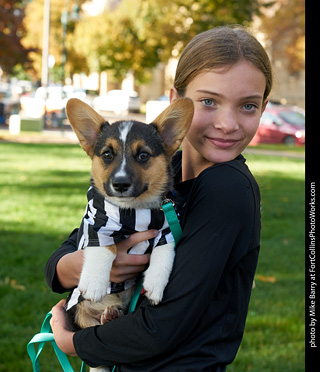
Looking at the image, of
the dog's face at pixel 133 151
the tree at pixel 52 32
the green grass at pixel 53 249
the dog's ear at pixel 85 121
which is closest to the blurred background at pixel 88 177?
the green grass at pixel 53 249

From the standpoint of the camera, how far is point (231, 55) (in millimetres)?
2510

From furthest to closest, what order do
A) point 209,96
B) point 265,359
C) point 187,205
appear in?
point 265,359, point 209,96, point 187,205

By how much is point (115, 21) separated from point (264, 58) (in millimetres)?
38183

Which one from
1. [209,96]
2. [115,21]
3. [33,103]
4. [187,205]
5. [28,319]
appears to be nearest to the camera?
[187,205]

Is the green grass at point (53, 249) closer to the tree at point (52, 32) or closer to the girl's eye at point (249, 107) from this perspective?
the girl's eye at point (249, 107)

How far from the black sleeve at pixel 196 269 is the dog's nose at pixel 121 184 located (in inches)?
12.8

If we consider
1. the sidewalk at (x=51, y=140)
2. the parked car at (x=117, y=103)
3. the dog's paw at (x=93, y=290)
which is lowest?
the parked car at (x=117, y=103)

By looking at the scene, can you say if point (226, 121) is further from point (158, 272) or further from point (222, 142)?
point (158, 272)

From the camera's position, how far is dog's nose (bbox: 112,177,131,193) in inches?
98.8

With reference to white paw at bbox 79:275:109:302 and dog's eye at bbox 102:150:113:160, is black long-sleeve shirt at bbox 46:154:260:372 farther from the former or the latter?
dog's eye at bbox 102:150:113:160

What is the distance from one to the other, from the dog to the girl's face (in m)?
0.09

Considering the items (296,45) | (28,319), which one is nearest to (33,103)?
(296,45)

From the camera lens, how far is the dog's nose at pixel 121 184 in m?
2.51
